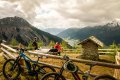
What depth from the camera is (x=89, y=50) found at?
38.6 meters

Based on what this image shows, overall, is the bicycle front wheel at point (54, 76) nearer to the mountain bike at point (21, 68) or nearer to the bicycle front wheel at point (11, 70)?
the mountain bike at point (21, 68)

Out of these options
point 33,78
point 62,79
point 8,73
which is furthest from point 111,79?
point 8,73

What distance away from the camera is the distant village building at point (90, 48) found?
37781 millimetres

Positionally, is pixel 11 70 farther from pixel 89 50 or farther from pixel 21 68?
pixel 89 50

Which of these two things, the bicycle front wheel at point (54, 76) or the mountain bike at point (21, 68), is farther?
the mountain bike at point (21, 68)

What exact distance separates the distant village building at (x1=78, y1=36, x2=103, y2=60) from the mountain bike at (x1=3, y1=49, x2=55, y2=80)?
1066 inches

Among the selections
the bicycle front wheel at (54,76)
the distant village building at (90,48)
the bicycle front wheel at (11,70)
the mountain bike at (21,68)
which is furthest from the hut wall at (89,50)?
the bicycle front wheel at (54,76)

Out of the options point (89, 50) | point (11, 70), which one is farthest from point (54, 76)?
point (89, 50)

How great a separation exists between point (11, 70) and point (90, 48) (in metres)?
28.2

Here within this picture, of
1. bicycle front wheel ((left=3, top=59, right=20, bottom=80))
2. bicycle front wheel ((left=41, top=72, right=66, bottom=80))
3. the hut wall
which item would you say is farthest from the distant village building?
bicycle front wheel ((left=41, top=72, right=66, bottom=80))

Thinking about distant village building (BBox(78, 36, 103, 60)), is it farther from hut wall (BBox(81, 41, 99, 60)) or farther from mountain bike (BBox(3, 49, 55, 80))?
mountain bike (BBox(3, 49, 55, 80))

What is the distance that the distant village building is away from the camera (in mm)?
37781

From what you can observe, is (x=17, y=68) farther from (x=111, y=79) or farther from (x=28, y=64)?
(x=111, y=79)

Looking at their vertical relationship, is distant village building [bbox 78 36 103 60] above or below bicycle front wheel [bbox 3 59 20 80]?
above
